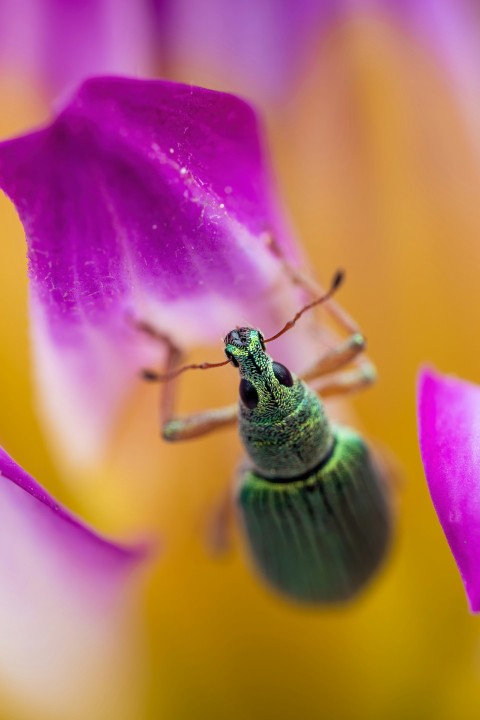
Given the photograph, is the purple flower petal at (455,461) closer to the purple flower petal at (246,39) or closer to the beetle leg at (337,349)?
the beetle leg at (337,349)

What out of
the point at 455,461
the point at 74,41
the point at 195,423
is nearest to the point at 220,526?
the point at 195,423

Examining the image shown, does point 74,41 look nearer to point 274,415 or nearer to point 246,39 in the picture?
point 246,39

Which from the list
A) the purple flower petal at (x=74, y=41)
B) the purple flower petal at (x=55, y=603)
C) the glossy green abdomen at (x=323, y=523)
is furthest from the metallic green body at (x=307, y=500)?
the purple flower petal at (x=74, y=41)

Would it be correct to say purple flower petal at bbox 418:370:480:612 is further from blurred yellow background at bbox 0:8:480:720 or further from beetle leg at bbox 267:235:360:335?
blurred yellow background at bbox 0:8:480:720

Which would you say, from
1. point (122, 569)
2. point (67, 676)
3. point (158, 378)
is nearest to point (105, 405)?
point (158, 378)

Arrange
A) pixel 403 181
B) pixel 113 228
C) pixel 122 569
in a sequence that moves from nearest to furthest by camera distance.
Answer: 1. pixel 113 228
2. pixel 122 569
3. pixel 403 181

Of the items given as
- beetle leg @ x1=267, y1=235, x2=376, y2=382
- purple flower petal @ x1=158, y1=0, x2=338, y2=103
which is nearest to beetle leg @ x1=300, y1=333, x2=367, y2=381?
beetle leg @ x1=267, y1=235, x2=376, y2=382

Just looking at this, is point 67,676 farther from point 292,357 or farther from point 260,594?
point 292,357

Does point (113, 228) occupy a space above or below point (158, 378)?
above
